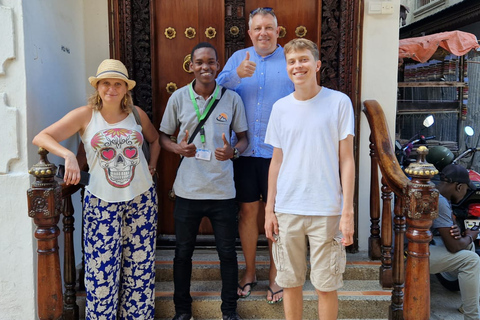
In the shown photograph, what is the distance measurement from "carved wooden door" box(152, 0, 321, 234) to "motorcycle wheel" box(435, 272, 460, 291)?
2.50 m

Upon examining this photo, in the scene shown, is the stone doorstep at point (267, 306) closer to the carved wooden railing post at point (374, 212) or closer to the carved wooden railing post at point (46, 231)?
the carved wooden railing post at point (374, 212)

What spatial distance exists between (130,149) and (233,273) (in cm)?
103

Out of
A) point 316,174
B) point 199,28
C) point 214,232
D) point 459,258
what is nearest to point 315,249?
point 316,174

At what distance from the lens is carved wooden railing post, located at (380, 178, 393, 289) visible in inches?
115

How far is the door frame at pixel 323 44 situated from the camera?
340 cm

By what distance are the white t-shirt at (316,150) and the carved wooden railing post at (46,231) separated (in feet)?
4.23

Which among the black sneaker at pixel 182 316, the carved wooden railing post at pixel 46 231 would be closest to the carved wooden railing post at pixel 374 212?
the black sneaker at pixel 182 316

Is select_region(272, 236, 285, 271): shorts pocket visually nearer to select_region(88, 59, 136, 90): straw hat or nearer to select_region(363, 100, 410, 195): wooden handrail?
select_region(363, 100, 410, 195): wooden handrail

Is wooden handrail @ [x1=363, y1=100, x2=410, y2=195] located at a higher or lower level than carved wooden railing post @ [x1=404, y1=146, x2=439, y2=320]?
higher

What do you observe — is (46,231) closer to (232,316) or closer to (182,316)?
(182,316)

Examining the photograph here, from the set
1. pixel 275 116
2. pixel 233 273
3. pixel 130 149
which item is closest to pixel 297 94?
pixel 275 116

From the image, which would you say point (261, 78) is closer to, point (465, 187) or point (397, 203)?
point (397, 203)

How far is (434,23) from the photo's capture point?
10.1 m

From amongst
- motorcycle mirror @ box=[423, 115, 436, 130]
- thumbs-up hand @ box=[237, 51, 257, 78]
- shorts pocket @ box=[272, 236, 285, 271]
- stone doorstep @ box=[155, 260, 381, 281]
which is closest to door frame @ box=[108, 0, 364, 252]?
stone doorstep @ box=[155, 260, 381, 281]
